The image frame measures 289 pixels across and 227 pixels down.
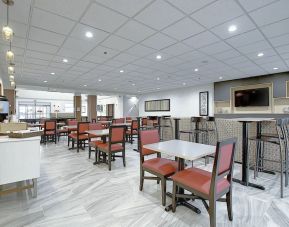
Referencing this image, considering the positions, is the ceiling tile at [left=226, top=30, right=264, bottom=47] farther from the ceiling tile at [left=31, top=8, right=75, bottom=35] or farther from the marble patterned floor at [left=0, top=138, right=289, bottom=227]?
the ceiling tile at [left=31, top=8, right=75, bottom=35]

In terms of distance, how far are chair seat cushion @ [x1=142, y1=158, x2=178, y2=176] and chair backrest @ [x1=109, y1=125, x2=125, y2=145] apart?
1.36 metres

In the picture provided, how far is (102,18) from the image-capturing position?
278 cm

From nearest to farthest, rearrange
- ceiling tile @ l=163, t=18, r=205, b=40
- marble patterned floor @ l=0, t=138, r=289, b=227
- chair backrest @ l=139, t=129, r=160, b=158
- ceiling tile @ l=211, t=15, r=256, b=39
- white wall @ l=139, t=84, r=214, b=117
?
marble patterned floor @ l=0, t=138, r=289, b=227 → chair backrest @ l=139, t=129, r=160, b=158 → ceiling tile @ l=211, t=15, r=256, b=39 → ceiling tile @ l=163, t=18, r=205, b=40 → white wall @ l=139, t=84, r=214, b=117

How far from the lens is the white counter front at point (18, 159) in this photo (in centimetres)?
224

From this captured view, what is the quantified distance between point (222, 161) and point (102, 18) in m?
2.77

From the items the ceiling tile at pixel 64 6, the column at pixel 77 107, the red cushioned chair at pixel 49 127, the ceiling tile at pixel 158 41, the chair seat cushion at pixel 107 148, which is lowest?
the chair seat cushion at pixel 107 148

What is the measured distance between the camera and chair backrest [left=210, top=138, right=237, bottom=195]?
63.7 inches

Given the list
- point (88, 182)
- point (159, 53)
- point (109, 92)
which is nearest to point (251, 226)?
point (88, 182)

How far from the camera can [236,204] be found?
227 cm

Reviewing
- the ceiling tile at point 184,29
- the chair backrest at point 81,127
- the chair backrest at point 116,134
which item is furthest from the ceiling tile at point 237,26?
the chair backrest at point 81,127

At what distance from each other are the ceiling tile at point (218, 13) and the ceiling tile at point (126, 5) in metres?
0.89

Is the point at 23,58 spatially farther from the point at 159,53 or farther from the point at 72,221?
the point at 72,221

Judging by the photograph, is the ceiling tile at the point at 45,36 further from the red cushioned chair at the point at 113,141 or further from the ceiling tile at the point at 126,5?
the red cushioned chair at the point at 113,141

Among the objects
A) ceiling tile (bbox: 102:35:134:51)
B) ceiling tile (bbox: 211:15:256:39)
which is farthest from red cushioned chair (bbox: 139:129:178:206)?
ceiling tile (bbox: 211:15:256:39)
